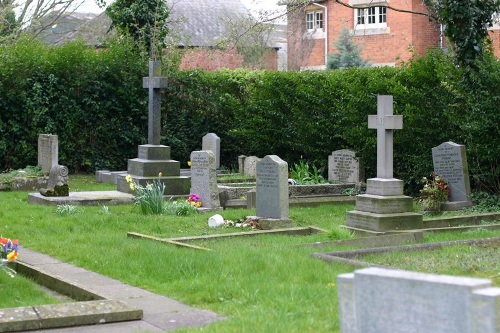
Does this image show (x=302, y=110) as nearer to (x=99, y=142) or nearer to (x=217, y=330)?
(x=99, y=142)

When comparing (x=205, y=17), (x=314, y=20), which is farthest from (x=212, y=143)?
(x=205, y=17)

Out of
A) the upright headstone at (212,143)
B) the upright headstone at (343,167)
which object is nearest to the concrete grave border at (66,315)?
the upright headstone at (343,167)

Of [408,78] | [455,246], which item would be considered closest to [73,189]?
[408,78]

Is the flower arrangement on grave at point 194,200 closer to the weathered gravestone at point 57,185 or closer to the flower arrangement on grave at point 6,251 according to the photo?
the weathered gravestone at point 57,185

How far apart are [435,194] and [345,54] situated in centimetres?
2208

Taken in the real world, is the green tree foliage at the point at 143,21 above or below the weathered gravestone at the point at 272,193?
above

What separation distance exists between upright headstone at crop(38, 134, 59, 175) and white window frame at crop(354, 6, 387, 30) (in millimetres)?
19658

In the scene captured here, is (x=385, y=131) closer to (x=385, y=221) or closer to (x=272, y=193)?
(x=385, y=221)

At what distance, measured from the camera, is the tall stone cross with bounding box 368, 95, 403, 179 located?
14.4m

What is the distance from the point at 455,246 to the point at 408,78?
900 cm

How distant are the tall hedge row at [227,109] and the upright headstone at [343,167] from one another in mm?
370

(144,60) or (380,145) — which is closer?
(380,145)

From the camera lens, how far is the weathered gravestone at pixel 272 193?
1491 cm

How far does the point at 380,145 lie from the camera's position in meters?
14.7
